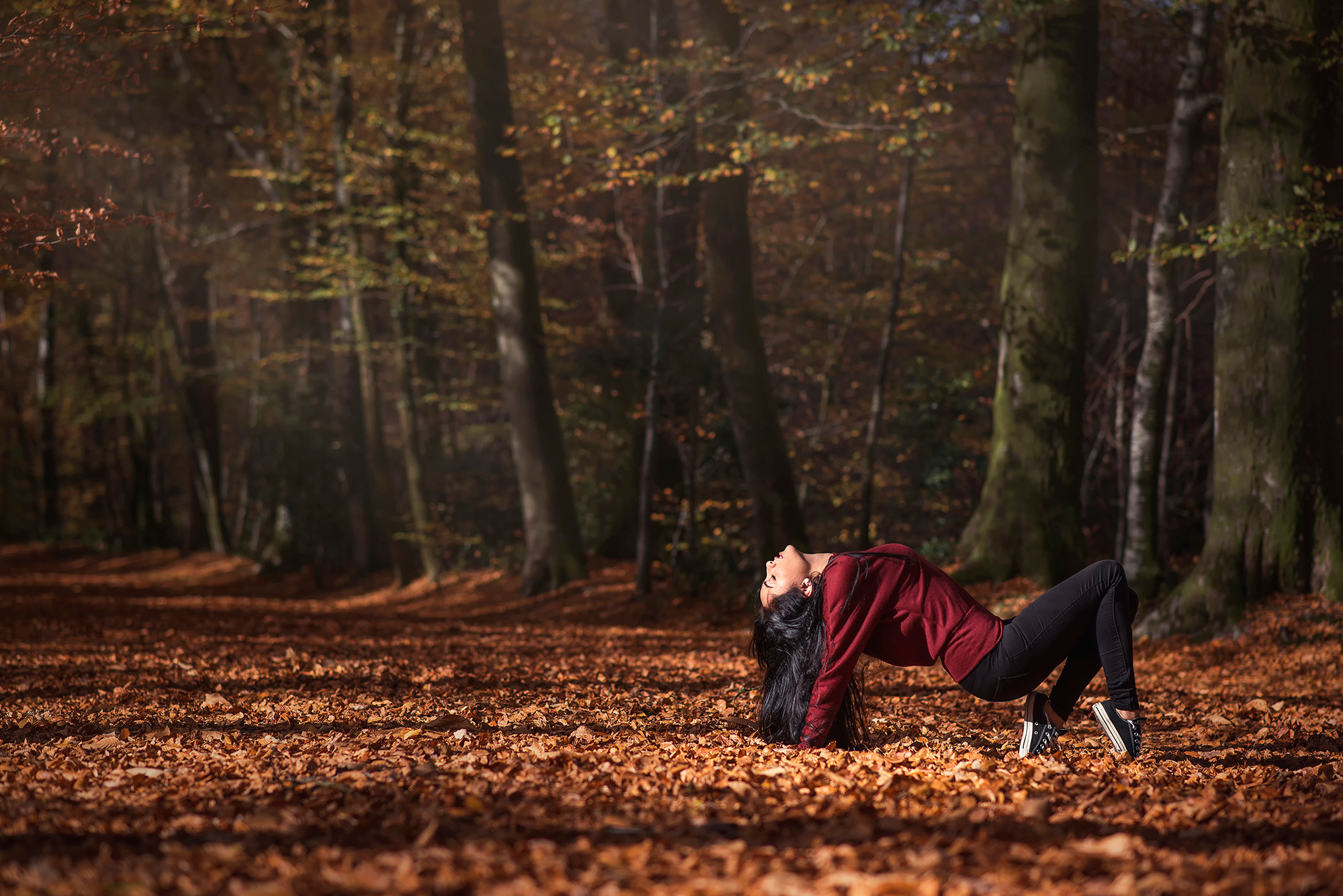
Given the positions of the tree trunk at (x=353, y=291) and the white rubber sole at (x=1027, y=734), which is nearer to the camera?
the white rubber sole at (x=1027, y=734)

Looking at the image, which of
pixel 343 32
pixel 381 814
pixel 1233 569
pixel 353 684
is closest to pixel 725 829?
pixel 381 814

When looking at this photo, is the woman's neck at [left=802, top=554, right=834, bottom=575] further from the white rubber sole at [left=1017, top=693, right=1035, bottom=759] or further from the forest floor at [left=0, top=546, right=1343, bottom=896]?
the white rubber sole at [left=1017, top=693, right=1035, bottom=759]

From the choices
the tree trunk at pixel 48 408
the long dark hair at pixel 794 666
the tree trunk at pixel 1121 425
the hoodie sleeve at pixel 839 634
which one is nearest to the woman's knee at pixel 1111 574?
the hoodie sleeve at pixel 839 634

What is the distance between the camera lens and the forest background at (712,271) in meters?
7.80

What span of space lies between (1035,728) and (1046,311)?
6251 millimetres

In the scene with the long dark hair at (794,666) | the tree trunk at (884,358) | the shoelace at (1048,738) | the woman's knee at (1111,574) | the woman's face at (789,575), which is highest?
the tree trunk at (884,358)

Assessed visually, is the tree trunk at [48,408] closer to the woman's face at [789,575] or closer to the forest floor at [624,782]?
the forest floor at [624,782]

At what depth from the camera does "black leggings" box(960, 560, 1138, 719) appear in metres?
3.78

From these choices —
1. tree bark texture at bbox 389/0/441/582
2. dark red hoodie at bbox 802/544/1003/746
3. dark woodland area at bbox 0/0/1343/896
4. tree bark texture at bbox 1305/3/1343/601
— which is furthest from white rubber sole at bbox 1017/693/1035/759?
tree bark texture at bbox 389/0/441/582

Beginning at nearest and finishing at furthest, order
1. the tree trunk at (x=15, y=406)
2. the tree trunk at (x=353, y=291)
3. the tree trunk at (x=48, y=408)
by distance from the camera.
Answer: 1. the tree trunk at (x=353, y=291)
2. the tree trunk at (x=48, y=408)
3. the tree trunk at (x=15, y=406)

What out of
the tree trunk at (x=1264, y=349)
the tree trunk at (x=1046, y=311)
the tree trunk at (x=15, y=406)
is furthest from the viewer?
the tree trunk at (x=15, y=406)

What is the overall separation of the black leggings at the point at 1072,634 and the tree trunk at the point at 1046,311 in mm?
5572

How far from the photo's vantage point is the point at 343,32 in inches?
654

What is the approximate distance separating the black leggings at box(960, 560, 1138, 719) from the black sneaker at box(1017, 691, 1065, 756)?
26 cm
